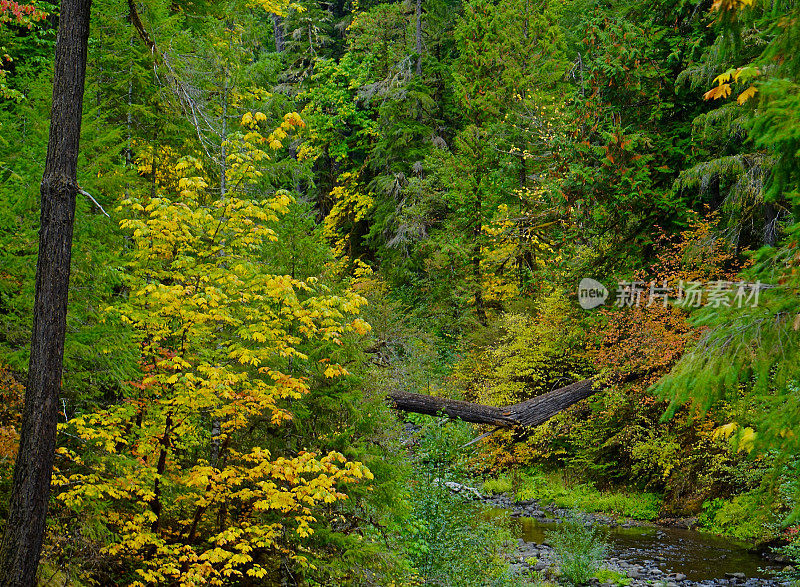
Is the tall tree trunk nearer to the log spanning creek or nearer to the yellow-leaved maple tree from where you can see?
the log spanning creek

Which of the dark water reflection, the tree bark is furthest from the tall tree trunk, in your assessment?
the dark water reflection

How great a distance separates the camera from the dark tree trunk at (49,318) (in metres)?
4.70

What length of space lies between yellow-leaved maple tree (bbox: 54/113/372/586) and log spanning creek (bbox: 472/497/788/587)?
211 inches

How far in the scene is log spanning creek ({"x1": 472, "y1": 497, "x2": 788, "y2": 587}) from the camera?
9.71m

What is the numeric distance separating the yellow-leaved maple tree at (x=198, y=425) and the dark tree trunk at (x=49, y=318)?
71 cm

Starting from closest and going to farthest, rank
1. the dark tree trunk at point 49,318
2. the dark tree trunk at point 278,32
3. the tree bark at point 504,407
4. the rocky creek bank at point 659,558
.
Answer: the dark tree trunk at point 49,318, the rocky creek bank at point 659,558, the tree bark at point 504,407, the dark tree trunk at point 278,32

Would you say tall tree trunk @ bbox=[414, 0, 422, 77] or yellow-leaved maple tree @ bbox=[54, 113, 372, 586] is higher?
tall tree trunk @ bbox=[414, 0, 422, 77]

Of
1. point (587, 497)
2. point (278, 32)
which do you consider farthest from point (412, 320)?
point (278, 32)

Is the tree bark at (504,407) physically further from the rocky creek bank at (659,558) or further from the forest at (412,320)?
the rocky creek bank at (659,558)

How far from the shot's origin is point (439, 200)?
73.9 ft

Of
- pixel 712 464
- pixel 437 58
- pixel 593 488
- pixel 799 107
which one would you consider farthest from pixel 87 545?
pixel 437 58

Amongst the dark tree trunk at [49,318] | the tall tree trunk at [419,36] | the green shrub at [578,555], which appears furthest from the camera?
the tall tree trunk at [419,36]

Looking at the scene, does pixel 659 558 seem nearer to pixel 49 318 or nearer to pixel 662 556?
pixel 662 556

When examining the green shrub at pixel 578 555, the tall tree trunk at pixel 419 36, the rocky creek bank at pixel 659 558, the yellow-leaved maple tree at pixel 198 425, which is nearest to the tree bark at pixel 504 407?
the rocky creek bank at pixel 659 558
